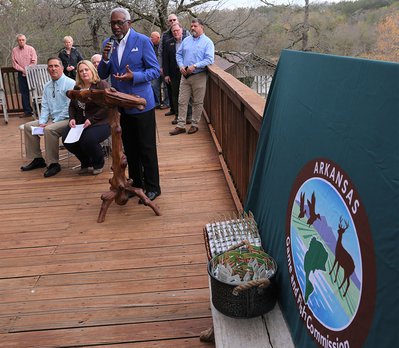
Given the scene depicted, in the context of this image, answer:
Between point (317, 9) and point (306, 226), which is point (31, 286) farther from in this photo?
point (317, 9)

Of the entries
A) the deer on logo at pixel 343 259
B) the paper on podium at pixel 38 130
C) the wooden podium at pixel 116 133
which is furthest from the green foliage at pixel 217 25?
the deer on logo at pixel 343 259

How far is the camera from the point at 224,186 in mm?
4273

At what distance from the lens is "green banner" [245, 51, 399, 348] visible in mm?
993

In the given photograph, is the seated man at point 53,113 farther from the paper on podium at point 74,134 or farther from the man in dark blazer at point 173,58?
the man in dark blazer at point 173,58

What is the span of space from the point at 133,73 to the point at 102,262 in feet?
4.58

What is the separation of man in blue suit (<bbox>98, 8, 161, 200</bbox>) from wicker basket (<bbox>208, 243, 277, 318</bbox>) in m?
2.20

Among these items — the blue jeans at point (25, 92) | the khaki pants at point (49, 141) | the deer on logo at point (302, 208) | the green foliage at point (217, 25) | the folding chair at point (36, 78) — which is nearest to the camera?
the deer on logo at point (302, 208)

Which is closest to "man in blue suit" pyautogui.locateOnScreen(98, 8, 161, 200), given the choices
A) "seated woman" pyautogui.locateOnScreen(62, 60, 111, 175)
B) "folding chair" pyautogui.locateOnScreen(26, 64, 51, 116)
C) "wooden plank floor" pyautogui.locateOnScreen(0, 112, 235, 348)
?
"wooden plank floor" pyautogui.locateOnScreen(0, 112, 235, 348)

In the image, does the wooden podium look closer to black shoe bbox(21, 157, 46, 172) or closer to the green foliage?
black shoe bbox(21, 157, 46, 172)

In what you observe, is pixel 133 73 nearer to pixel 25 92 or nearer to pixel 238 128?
pixel 238 128

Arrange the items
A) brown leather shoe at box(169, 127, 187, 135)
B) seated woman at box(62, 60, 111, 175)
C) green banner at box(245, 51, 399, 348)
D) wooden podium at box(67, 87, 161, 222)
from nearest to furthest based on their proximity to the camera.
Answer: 1. green banner at box(245, 51, 399, 348)
2. wooden podium at box(67, 87, 161, 222)
3. seated woman at box(62, 60, 111, 175)
4. brown leather shoe at box(169, 127, 187, 135)

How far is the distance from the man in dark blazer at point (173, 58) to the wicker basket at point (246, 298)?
17.5ft

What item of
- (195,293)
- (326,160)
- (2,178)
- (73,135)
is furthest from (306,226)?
(2,178)

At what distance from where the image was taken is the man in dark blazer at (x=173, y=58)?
21.1 feet
